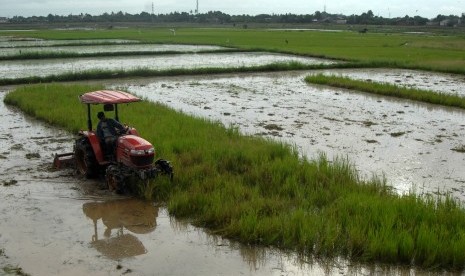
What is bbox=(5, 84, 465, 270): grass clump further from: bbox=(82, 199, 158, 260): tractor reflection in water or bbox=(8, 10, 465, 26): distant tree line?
bbox=(8, 10, 465, 26): distant tree line

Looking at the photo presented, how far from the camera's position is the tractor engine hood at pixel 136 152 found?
514cm

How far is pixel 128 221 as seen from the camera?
4.84 m

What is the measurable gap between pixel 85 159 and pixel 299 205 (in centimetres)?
269

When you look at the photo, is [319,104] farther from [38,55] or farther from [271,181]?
[38,55]

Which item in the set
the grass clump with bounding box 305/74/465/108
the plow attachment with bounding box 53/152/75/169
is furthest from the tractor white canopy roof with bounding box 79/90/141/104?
the grass clump with bounding box 305/74/465/108

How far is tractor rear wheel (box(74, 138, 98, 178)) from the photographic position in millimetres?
5823

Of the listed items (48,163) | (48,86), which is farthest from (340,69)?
(48,163)

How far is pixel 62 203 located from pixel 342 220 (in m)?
3.00

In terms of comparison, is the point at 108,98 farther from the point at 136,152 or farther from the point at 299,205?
the point at 299,205

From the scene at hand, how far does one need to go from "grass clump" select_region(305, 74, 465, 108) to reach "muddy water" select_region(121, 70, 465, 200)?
0.39 meters

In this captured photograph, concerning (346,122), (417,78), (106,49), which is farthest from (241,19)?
(346,122)

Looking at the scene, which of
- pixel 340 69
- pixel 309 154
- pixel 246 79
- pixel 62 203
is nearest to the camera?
pixel 62 203

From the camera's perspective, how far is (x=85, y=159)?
231 inches

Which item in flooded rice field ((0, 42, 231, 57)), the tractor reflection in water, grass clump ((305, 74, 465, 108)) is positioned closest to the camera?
the tractor reflection in water
